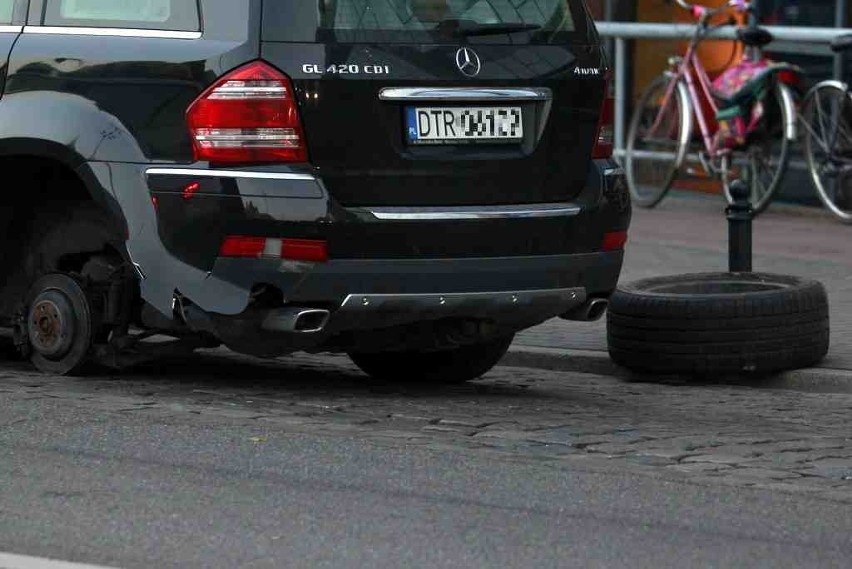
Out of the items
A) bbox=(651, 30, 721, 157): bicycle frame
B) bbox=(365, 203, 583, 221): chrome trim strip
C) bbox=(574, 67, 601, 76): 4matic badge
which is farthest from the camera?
bbox=(651, 30, 721, 157): bicycle frame

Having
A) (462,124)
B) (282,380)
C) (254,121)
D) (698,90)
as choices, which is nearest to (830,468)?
(462,124)

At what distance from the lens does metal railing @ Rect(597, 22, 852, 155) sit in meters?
14.8

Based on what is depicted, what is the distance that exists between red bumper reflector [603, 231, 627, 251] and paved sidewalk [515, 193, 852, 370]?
137cm

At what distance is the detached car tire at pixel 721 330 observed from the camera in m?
9.05

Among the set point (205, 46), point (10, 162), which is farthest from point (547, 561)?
point (10, 162)

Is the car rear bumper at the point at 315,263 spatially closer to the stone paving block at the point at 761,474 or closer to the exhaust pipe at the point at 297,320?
the exhaust pipe at the point at 297,320

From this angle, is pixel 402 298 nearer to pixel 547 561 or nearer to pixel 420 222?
pixel 420 222

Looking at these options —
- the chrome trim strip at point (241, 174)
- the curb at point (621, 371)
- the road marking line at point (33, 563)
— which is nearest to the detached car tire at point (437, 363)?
the curb at point (621, 371)

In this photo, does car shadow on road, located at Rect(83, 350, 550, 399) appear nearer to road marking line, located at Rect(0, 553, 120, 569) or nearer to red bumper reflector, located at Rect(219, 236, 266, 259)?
red bumper reflector, located at Rect(219, 236, 266, 259)

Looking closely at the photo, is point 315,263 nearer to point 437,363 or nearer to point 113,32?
point 113,32

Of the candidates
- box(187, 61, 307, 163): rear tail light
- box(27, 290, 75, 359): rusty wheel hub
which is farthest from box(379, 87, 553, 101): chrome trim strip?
box(27, 290, 75, 359): rusty wheel hub

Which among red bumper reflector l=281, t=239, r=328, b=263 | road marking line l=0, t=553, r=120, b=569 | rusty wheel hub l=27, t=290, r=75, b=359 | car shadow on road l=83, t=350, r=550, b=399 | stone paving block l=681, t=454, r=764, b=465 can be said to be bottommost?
car shadow on road l=83, t=350, r=550, b=399

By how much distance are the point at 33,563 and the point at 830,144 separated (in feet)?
31.5

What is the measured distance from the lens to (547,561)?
5.47m
